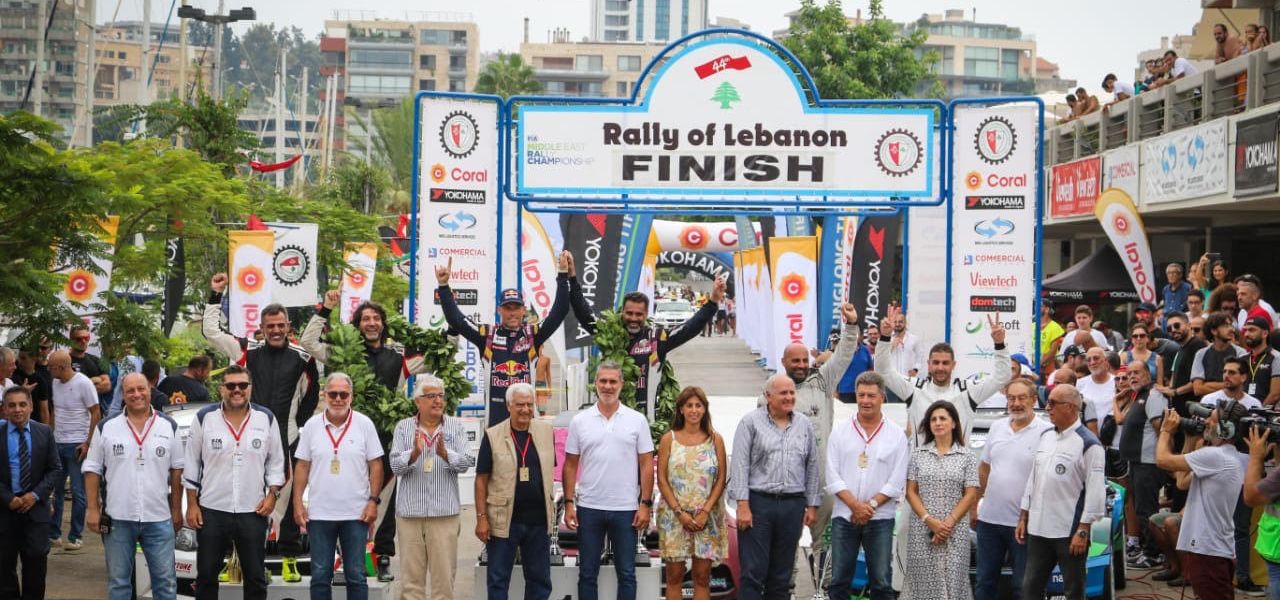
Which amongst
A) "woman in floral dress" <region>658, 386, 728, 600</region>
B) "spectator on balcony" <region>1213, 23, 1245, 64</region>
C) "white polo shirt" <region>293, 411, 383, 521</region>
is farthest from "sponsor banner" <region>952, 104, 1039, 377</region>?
"spectator on balcony" <region>1213, 23, 1245, 64</region>

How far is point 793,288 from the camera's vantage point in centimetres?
2105

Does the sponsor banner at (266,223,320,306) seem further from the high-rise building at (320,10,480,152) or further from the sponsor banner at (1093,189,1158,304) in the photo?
the high-rise building at (320,10,480,152)

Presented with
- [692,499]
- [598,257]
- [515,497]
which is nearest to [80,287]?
[515,497]

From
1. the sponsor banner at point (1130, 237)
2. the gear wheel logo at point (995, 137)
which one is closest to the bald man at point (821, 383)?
the gear wheel logo at point (995, 137)

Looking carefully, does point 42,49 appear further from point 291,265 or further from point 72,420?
point 72,420

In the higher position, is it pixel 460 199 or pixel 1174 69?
pixel 1174 69

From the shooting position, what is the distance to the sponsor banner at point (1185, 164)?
2053 centimetres

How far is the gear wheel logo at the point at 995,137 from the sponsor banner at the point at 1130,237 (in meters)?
3.26

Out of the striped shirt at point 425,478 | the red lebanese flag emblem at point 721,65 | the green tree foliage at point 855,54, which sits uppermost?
the green tree foliage at point 855,54

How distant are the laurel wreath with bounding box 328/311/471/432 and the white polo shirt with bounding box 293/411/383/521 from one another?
2.81 feet

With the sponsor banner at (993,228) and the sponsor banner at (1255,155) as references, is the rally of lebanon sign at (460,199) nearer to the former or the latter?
the sponsor banner at (993,228)

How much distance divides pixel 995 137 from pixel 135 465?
8091 mm

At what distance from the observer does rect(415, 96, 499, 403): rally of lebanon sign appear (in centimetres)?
1380

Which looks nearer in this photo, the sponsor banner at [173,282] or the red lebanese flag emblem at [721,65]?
the red lebanese flag emblem at [721,65]
